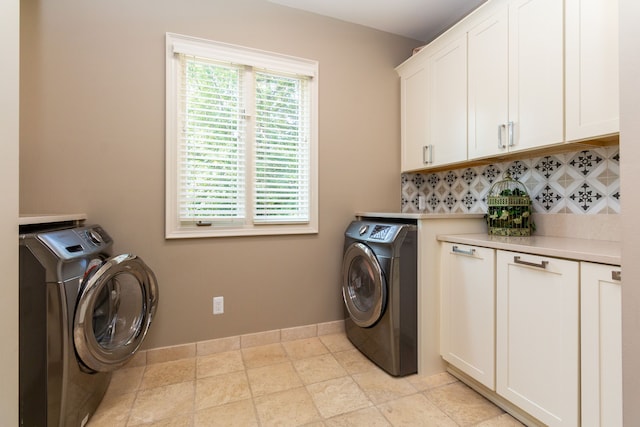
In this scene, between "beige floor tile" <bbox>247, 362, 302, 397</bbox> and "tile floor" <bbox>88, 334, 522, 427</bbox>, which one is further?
"beige floor tile" <bbox>247, 362, 302, 397</bbox>

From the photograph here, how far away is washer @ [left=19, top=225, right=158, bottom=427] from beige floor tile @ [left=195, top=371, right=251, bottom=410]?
0.47 m

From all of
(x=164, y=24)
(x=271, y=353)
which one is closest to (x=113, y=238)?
(x=271, y=353)

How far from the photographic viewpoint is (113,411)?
1513 millimetres

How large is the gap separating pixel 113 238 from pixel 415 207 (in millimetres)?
2434

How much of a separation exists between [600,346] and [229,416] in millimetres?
1631

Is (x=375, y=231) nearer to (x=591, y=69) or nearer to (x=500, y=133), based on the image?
(x=500, y=133)

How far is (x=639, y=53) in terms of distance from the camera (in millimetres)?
704

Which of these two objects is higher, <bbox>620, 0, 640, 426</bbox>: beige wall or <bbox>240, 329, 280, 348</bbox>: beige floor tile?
<bbox>620, 0, 640, 426</bbox>: beige wall

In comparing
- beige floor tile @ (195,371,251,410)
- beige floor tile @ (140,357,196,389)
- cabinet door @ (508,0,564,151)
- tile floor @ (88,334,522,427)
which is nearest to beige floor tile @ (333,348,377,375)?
tile floor @ (88,334,522,427)

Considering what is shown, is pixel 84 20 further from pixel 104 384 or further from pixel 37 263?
pixel 104 384

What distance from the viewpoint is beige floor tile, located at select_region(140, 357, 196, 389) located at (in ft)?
5.85

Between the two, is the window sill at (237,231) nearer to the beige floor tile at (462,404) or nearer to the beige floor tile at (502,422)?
the beige floor tile at (462,404)

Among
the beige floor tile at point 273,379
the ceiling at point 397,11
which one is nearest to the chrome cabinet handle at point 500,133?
the ceiling at point 397,11

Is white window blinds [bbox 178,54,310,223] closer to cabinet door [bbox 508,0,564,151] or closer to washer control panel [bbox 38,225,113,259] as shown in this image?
washer control panel [bbox 38,225,113,259]
